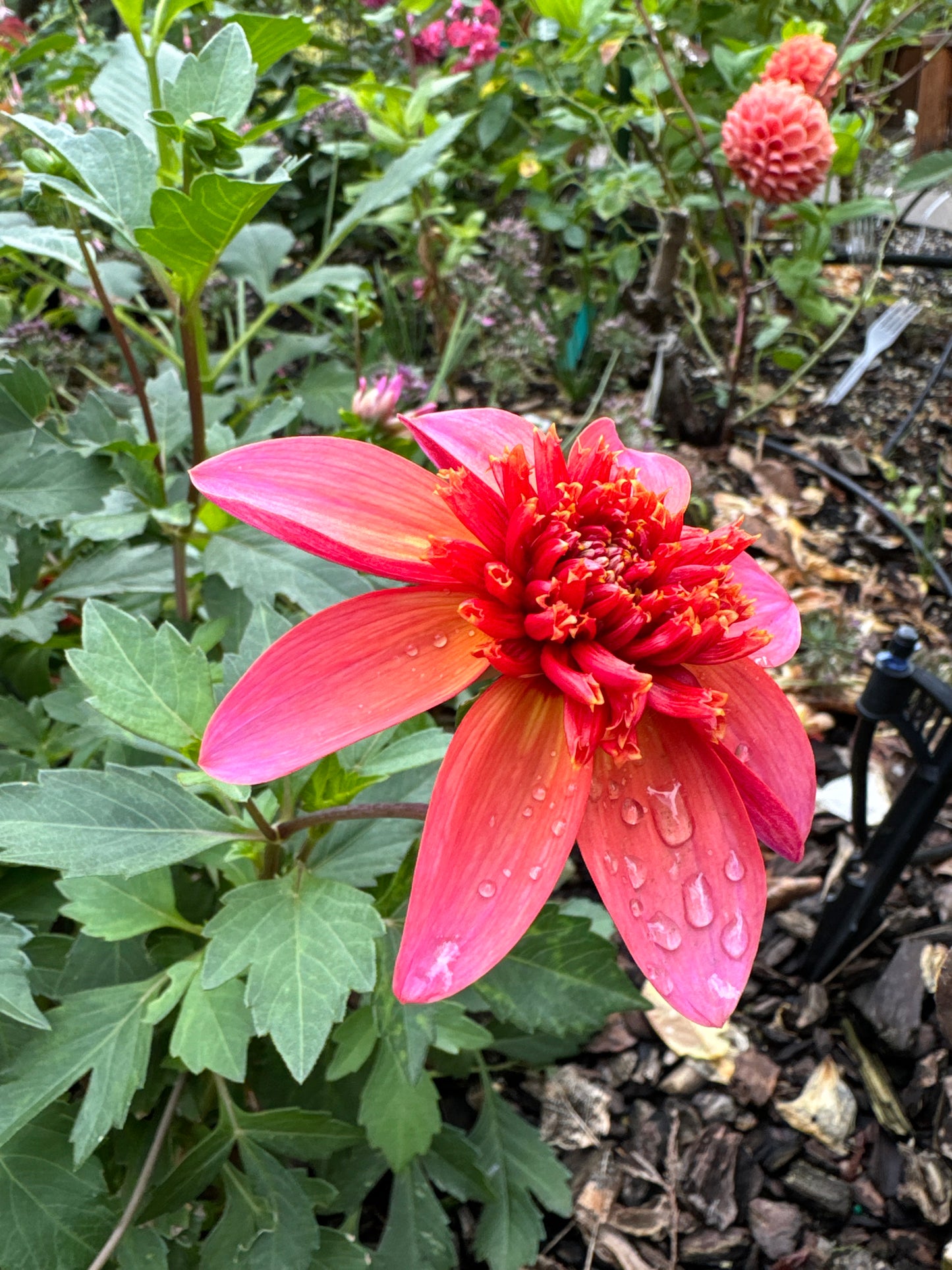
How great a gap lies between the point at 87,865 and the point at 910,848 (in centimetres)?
97

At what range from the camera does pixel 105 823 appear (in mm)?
660

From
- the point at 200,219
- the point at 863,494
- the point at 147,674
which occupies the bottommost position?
the point at 863,494

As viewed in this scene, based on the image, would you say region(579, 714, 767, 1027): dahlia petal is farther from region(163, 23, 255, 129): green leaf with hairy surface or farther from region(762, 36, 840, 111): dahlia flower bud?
region(762, 36, 840, 111): dahlia flower bud

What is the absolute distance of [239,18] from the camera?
841 millimetres

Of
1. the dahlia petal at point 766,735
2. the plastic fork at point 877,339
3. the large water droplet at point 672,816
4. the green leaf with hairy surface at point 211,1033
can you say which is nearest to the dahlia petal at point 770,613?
the dahlia petal at point 766,735

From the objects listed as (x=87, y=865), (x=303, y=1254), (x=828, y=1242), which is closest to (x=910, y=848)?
(x=828, y=1242)

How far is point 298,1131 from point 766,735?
60 centimetres

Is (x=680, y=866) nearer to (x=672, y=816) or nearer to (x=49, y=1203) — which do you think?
(x=672, y=816)

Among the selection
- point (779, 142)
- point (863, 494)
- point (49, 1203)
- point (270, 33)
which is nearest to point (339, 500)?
point (270, 33)

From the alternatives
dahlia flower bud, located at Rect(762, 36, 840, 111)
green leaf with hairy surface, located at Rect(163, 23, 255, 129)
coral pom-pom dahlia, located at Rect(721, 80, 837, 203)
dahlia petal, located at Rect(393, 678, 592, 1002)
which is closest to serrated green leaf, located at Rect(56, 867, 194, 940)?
dahlia petal, located at Rect(393, 678, 592, 1002)

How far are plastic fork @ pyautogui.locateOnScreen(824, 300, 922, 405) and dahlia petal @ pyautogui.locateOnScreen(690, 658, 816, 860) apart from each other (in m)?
1.88

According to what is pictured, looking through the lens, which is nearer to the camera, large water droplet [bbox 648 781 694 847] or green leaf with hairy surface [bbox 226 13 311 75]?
large water droplet [bbox 648 781 694 847]

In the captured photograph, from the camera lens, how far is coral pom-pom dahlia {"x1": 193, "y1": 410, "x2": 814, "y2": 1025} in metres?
0.51

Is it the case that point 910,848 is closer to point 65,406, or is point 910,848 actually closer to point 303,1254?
point 303,1254
